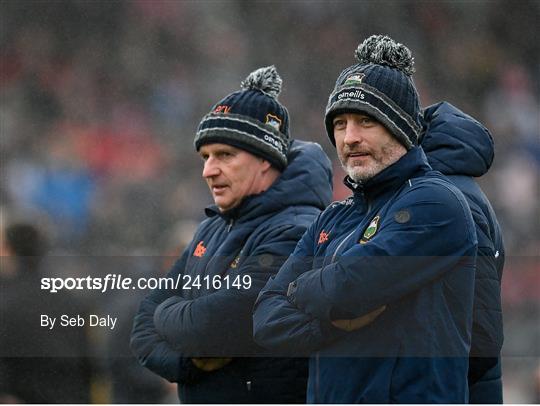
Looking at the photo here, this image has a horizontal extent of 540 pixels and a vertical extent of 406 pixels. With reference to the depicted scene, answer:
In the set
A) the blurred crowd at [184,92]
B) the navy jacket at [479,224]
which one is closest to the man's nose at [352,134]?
the navy jacket at [479,224]

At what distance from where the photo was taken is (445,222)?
5.46 feet

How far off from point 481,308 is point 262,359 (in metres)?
0.54

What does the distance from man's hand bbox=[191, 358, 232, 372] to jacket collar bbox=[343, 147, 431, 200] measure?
1.93 feet

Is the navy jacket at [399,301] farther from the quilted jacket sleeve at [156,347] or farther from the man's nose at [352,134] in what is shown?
the quilted jacket sleeve at [156,347]

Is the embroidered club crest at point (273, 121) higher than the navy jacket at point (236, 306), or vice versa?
the embroidered club crest at point (273, 121)

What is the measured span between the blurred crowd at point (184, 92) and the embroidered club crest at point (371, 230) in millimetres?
1756

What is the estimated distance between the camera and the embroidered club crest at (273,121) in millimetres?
2332

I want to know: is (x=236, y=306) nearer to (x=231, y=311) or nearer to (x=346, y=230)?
(x=231, y=311)

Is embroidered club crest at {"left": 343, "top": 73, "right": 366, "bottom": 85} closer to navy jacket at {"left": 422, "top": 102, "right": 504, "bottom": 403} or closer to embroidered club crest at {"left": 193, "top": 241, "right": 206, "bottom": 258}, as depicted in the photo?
navy jacket at {"left": 422, "top": 102, "right": 504, "bottom": 403}

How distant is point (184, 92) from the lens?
4.00m

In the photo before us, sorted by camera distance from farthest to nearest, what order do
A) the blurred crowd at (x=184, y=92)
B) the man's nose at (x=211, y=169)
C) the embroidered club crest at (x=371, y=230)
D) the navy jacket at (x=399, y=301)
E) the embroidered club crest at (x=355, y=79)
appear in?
the blurred crowd at (x=184, y=92) < the man's nose at (x=211, y=169) < the embroidered club crest at (x=355, y=79) < the embroidered club crest at (x=371, y=230) < the navy jacket at (x=399, y=301)

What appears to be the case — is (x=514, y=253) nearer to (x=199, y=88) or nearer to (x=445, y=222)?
(x=199, y=88)

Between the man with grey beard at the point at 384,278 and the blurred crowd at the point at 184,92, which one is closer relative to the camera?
the man with grey beard at the point at 384,278

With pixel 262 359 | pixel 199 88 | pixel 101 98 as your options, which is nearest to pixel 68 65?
pixel 101 98
